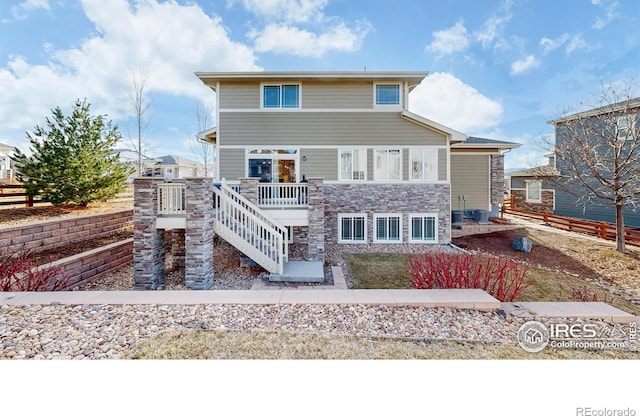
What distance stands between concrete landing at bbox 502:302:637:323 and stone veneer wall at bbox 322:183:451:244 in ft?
17.9

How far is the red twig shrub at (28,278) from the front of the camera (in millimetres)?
4559

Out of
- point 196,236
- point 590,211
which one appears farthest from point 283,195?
point 590,211

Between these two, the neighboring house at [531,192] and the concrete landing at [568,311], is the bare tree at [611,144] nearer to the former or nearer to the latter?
the neighboring house at [531,192]

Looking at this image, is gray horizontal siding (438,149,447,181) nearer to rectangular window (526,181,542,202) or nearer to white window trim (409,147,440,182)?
white window trim (409,147,440,182)

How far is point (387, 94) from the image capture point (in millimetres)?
9312

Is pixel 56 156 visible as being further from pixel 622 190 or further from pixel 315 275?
pixel 622 190

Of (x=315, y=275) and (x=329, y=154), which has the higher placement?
(x=329, y=154)

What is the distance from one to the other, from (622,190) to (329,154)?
382 inches

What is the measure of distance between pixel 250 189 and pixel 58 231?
5.27 m

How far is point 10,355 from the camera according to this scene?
9.08 feet

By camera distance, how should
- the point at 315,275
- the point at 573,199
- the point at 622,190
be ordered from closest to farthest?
the point at 315,275, the point at 622,190, the point at 573,199

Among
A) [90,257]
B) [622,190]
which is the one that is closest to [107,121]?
[90,257]
